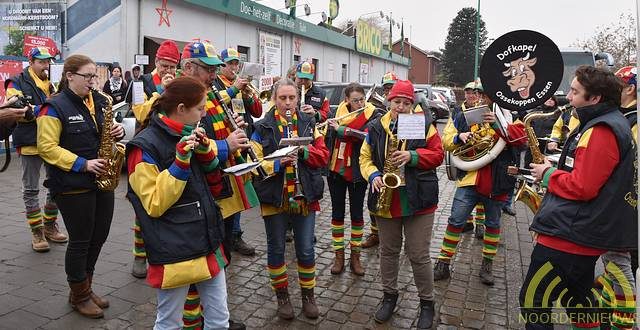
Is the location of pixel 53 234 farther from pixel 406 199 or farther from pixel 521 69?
pixel 521 69

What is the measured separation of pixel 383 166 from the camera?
4.14m

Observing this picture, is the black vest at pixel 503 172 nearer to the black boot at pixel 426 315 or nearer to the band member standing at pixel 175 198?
the black boot at pixel 426 315

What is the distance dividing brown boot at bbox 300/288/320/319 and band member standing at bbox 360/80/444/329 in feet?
1.65

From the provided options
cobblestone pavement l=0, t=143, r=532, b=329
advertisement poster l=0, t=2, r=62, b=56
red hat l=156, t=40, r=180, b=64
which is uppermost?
advertisement poster l=0, t=2, r=62, b=56

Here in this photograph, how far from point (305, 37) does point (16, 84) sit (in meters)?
22.7

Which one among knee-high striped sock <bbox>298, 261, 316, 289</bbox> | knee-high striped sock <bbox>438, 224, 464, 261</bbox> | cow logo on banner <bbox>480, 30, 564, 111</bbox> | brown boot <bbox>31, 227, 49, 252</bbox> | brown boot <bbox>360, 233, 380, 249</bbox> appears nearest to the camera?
cow logo on banner <bbox>480, 30, 564, 111</bbox>

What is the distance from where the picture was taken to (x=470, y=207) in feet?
17.3

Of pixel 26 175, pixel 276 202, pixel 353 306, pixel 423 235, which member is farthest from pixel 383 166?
pixel 26 175

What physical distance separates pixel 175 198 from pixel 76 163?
165 centimetres

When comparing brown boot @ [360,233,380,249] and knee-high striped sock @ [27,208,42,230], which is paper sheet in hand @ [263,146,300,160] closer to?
brown boot @ [360,233,380,249]

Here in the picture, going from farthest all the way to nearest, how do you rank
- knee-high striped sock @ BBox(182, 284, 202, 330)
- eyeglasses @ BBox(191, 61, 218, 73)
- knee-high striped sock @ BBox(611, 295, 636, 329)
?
eyeglasses @ BBox(191, 61, 218, 73)
knee-high striped sock @ BBox(611, 295, 636, 329)
knee-high striped sock @ BBox(182, 284, 202, 330)

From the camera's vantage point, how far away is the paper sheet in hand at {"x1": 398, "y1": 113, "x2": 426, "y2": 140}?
3934mm

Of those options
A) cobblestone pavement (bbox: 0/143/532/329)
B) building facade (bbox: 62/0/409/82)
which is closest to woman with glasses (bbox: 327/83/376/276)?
cobblestone pavement (bbox: 0/143/532/329)

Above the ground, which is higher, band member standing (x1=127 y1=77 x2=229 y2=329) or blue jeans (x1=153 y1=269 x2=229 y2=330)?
band member standing (x1=127 y1=77 x2=229 y2=329)
